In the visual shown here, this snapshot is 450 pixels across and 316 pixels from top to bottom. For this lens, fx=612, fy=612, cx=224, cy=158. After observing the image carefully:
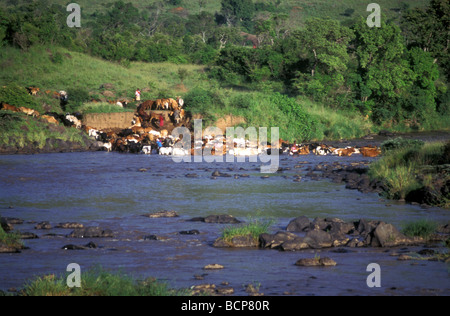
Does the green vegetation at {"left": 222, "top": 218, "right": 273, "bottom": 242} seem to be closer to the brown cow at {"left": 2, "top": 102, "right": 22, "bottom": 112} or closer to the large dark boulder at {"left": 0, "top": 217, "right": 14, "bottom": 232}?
the large dark boulder at {"left": 0, "top": 217, "right": 14, "bottom": 232}

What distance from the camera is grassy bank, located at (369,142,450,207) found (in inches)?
602

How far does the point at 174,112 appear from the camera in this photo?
33812mm

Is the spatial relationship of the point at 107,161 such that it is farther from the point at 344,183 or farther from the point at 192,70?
the point at 192,70

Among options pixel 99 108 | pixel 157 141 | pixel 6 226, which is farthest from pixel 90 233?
pixel 99 108

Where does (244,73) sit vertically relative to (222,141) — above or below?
above

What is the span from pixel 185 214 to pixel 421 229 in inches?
225

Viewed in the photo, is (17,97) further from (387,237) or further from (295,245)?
(387,237)

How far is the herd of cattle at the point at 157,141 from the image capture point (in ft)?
98.2

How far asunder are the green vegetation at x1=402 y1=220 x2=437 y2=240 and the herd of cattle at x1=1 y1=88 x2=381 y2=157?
16.9 metres

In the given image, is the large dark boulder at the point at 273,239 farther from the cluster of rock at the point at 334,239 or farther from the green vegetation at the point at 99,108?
the green vegetation at the point at 99,108
